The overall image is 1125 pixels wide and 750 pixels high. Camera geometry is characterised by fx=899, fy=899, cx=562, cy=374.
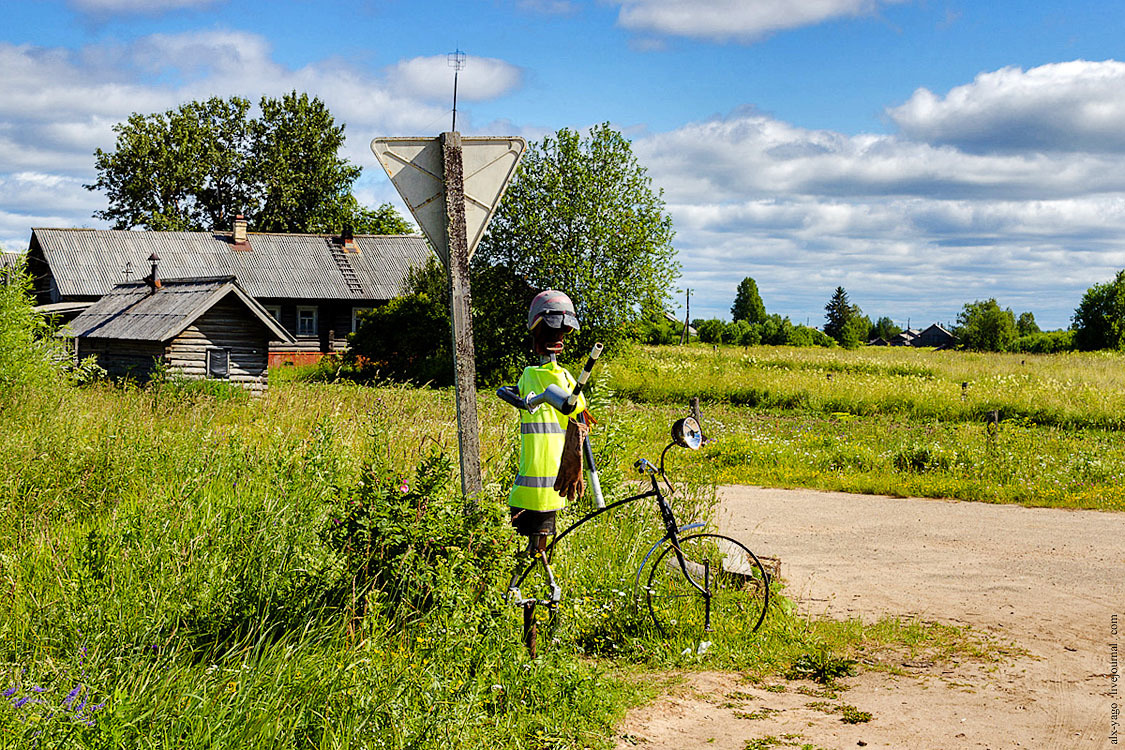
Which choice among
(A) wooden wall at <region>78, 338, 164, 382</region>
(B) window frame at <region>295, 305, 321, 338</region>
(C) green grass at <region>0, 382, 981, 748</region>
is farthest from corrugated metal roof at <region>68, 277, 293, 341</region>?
(B) window frame at <region>295, 305, 321, 338</region>

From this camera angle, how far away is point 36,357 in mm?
12953

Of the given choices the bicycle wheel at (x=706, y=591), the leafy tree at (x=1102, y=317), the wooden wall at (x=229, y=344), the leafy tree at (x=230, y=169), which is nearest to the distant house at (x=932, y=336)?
the leafy tree at (x=1102, y=317)

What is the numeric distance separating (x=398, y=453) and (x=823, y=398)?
16.5m

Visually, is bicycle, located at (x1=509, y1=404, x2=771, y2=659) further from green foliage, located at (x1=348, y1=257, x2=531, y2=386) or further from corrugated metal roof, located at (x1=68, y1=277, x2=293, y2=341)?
green foliage, located at (x1=348, y1=257, x2=531, y2=386)

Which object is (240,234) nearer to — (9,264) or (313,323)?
(313,323)

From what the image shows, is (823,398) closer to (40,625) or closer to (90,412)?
(90,412)

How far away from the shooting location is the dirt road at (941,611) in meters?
4.64

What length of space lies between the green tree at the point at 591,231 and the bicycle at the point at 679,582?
19.4 metres

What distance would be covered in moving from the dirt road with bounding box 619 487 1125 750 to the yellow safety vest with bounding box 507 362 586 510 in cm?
126

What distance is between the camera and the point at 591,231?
26297mm

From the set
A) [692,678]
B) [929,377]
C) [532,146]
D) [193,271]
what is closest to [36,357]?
[692,678]

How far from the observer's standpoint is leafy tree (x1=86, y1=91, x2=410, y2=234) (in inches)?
1960

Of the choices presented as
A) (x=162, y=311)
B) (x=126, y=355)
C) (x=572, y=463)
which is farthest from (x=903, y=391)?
(x=572, y=463)

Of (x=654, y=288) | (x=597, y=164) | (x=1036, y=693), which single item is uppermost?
(x=597, y=164)
